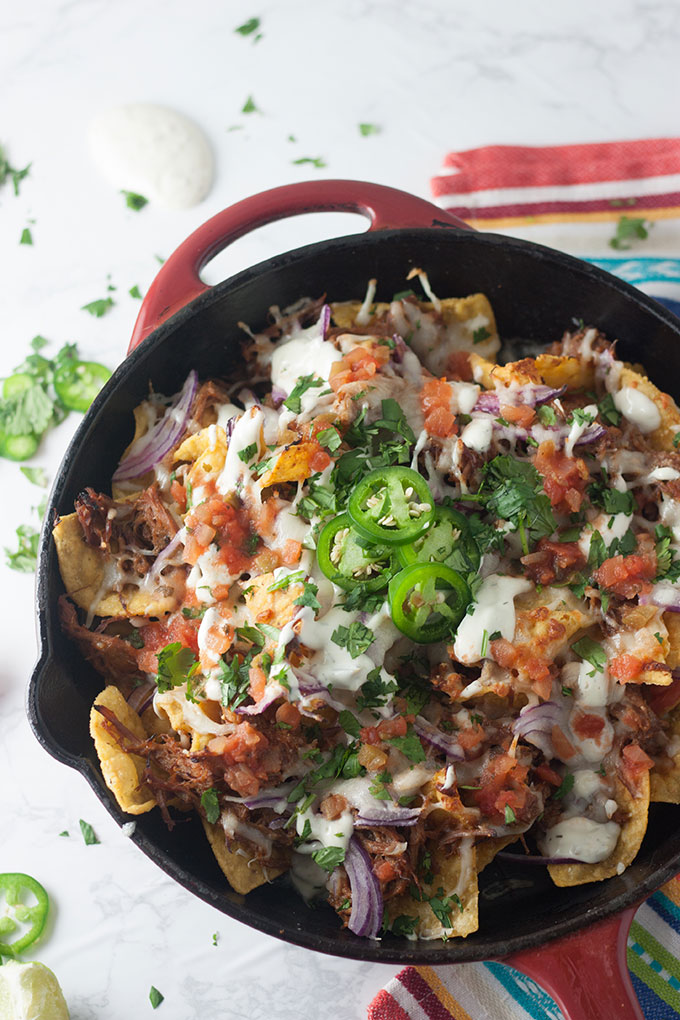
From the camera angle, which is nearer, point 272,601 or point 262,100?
point 272,601

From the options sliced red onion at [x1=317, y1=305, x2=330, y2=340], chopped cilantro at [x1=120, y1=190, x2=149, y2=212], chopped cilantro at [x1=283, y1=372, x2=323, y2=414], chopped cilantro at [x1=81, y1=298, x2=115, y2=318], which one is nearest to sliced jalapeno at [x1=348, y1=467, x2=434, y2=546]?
chopped cilantro at [x1=283, y1=372, x2=323, y2=414]

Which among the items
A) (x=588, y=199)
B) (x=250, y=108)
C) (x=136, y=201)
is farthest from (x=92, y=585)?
(x=588, y=199)

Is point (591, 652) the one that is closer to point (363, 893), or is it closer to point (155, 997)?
point (363, 893)

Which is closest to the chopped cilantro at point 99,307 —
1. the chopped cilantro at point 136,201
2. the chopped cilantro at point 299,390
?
the chopped cilantro at point 136,201

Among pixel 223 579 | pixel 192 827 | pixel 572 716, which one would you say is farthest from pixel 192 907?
pixel 572 716

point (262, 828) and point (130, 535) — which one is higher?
point (130, 535)

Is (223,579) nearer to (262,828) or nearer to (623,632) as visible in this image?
(262,828)

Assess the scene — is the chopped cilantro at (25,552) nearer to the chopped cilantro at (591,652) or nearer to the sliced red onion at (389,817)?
the sliced red onion at (389,817)
